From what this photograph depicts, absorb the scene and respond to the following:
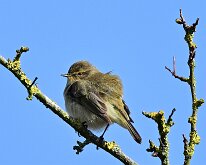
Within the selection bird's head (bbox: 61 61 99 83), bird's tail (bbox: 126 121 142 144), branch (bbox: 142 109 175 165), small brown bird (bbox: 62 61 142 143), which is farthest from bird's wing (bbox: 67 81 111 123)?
branch (bbox: 142 109 175 165)

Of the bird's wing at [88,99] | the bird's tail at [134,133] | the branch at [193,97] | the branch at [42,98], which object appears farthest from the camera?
the bird's wing at [88,99]

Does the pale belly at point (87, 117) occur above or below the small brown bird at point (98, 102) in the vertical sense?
below

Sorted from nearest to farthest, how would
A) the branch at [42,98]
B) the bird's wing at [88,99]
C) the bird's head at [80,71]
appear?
the branch at [42,98], the bird's wing at [88,99], the bird's head at [80,71]

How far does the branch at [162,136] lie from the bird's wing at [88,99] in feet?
10.5

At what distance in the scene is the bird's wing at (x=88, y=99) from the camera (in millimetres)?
6594

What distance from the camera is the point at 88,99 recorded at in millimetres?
6871

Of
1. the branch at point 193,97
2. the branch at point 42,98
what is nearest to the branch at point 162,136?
the branch at point 193,97

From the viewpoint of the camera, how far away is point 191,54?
3.19 meters

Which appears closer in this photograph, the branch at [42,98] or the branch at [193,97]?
the branch at [193,97]

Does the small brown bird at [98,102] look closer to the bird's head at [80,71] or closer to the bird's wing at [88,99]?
the bird's wing at [88,99]

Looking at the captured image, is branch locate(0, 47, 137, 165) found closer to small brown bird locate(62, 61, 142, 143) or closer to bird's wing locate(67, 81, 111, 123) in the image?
small brown bird locate(62, 61, 142, 143)

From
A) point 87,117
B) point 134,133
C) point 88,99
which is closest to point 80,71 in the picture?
point 88,99

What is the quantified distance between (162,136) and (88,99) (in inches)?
146

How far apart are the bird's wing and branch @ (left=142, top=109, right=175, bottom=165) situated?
10.5 feet
